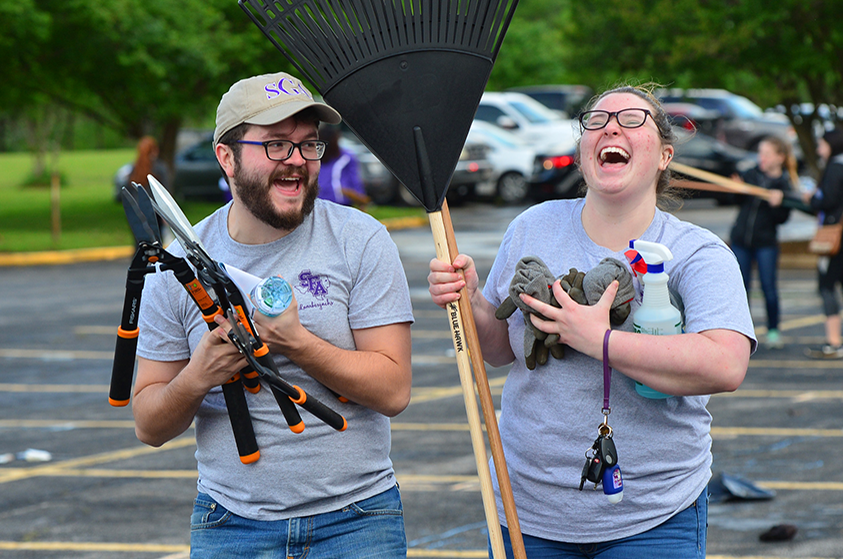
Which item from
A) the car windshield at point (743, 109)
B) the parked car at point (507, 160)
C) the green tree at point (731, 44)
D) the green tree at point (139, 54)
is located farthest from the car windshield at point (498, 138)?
the car windshield at point (743, 109)

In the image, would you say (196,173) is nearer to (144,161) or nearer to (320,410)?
(144,161)

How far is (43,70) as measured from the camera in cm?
2028

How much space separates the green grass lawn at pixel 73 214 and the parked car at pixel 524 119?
112 inches

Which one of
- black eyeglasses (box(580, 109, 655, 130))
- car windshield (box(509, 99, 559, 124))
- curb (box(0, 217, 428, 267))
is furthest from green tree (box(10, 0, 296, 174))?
black eyeglasses (box(580, 109, 655, 130))

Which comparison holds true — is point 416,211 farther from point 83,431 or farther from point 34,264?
point 83,431

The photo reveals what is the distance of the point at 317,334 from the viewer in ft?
9.00

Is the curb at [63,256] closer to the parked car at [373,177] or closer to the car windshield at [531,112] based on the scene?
the parked car at [373,177]

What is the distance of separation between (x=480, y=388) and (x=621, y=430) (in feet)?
1.21

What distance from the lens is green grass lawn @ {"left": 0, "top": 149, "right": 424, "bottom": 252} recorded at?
1933cm

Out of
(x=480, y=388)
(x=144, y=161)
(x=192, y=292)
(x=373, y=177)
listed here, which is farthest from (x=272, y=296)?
(x=373, y=177)

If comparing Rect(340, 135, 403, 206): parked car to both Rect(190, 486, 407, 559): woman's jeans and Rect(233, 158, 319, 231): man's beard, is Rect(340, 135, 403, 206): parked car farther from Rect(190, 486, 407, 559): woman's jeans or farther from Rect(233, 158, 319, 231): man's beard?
Rect(190, 486, 407, 559): woman's jeans

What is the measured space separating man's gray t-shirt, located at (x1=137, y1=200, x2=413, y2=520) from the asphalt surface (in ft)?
7.77

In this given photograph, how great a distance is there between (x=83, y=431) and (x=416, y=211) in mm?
16319

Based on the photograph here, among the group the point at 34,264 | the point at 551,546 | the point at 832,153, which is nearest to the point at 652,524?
the point at 551,546
